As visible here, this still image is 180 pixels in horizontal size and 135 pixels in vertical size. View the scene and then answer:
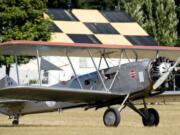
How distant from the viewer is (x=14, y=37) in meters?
48.2

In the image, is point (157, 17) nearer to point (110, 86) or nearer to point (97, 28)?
point (97, 28)

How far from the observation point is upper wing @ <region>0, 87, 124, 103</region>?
2137 centimetres

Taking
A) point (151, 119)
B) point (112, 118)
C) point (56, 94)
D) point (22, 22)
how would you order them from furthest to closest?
1. point (22, 22)
2. point (151, 119)
3. point (56, 94)
4. point (112, 118)

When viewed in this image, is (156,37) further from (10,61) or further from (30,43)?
(30,43)

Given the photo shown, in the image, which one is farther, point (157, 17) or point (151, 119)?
point (157, 17)

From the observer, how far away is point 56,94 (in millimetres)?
22125

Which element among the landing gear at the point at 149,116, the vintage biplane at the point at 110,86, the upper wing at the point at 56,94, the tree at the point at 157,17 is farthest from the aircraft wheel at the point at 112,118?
the tree at the point at 157,17

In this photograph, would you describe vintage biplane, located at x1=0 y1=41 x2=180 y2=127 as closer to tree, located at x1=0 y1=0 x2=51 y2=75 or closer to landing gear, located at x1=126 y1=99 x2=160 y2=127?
landing gear, located at x1=126 y1=99 x2=160 y2=127

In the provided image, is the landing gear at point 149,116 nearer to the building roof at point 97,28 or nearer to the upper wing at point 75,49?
the upper wing at point 75,49

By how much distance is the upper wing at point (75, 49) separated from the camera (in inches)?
881

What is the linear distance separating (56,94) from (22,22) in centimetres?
2728

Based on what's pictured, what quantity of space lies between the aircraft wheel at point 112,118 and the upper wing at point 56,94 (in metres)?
0.65

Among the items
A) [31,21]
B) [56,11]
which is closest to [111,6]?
[56,11]

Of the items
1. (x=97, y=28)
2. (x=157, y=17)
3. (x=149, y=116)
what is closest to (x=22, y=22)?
(x=97, y=28)
